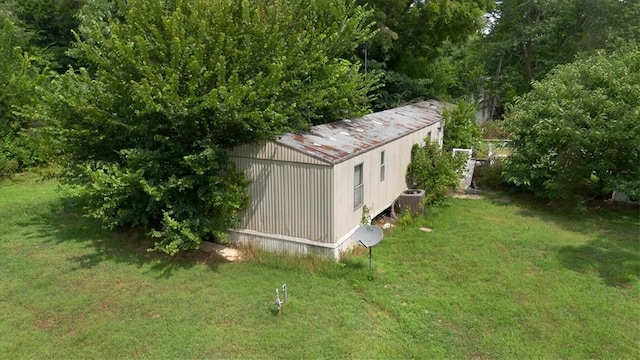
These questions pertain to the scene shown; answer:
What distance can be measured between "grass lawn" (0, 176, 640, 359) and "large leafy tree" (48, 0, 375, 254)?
1.24 metres

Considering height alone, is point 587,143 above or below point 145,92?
below

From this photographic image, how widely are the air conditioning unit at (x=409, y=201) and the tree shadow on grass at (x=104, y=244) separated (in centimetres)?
552

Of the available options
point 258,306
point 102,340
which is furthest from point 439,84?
point 102,340

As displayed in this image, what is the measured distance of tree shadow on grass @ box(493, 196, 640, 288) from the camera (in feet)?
31.0

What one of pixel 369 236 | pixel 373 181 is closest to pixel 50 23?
pixel 373 181

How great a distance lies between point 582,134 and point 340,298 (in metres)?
9.24

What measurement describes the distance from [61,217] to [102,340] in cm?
756

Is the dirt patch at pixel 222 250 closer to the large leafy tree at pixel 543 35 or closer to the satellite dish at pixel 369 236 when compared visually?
the satellite dish at pixel 369 236

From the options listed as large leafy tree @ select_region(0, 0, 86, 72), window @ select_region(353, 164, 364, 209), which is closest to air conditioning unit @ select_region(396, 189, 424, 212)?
window @ select_region(353, 164, 364, 209)

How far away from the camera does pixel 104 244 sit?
10.8 m

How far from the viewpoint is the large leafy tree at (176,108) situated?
29.4 ft

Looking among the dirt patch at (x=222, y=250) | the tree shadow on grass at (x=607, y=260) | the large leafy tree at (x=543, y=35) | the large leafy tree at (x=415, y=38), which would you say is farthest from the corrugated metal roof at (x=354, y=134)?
the large leafy tree at (x=543, y=35)

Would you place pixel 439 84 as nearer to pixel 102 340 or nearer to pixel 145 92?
pixel 145 92

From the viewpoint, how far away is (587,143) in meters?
13.0
